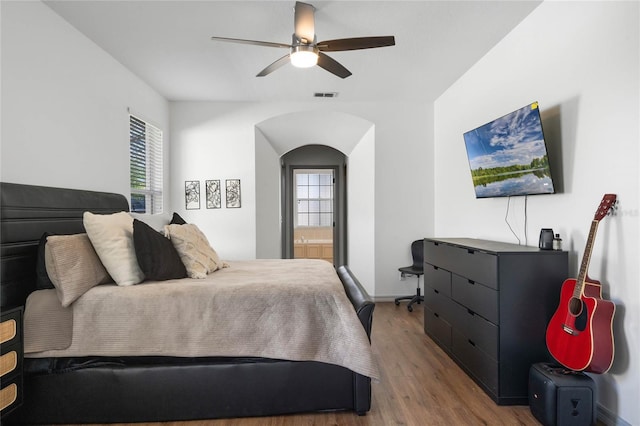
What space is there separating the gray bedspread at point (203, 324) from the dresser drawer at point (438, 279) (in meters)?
1.26

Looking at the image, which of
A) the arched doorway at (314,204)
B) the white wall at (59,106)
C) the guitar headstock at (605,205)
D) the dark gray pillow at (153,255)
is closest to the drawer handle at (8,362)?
the dark gray pillow at (153,255)

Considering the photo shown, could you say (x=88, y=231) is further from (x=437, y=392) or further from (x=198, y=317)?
(x=437, y=392)

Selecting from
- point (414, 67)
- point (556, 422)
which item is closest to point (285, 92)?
point (414, 67)

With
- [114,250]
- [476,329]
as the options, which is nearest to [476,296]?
[476,329]

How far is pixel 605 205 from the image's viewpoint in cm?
196

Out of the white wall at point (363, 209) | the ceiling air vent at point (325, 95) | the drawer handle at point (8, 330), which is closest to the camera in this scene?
the drawer handle at point (8, 330)

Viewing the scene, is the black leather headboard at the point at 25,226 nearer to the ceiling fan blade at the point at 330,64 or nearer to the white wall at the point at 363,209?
the ceiling fan blade at the point at 330,64

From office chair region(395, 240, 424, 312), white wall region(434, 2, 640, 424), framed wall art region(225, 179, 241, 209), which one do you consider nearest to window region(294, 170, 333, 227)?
framed wall art region(225, 179, 241, 209)

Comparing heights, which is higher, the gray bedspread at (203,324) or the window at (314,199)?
the window at (314,199)

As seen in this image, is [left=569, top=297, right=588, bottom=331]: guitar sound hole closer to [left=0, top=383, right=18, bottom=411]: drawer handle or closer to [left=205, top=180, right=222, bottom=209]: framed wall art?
[left=0, top=383, right=18, bottom=411]: drawer handle

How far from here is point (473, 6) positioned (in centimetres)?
259

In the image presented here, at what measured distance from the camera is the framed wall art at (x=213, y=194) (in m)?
4.77

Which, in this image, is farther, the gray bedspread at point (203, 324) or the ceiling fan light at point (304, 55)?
the ceiling fan light at point (304, 55)

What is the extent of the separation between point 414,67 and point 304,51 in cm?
161
